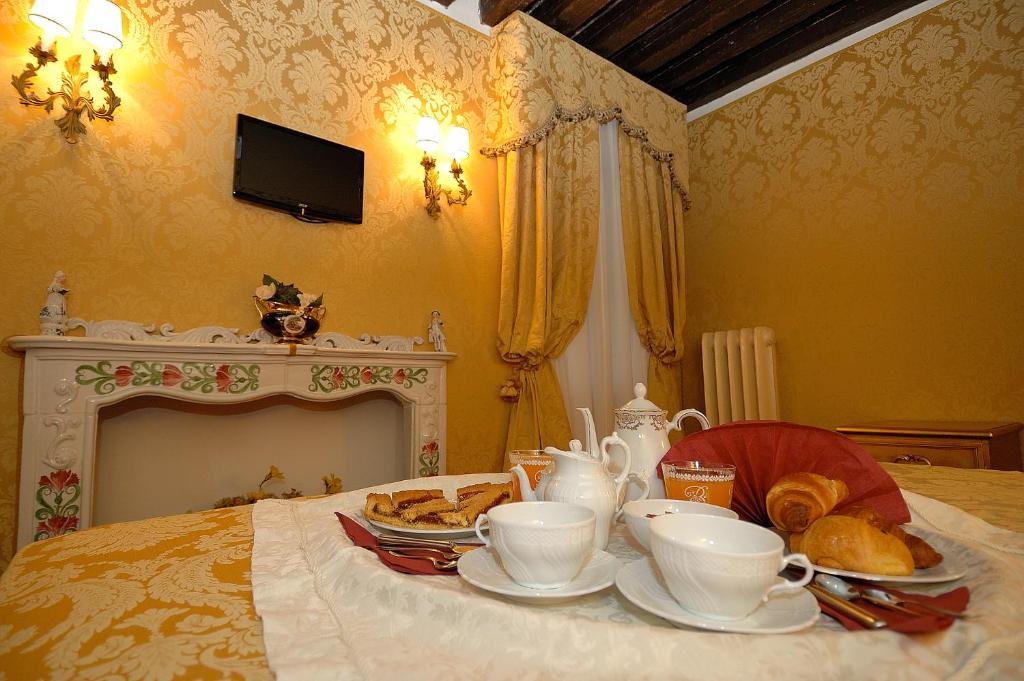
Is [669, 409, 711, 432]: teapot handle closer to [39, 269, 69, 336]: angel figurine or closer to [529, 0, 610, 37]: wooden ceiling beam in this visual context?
[39, 269, 69, 336]: angel figurine

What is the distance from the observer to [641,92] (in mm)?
3586

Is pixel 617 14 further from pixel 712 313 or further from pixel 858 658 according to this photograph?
pixel 858 658

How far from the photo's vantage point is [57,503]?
170 centimetres

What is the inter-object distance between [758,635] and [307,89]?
9.05 ft

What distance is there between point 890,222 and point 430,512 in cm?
322

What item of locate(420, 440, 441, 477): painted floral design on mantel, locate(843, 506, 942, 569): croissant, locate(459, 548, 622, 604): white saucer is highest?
locate(843, 506, 942, 569): croissant

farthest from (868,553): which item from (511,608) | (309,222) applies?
(309,222)

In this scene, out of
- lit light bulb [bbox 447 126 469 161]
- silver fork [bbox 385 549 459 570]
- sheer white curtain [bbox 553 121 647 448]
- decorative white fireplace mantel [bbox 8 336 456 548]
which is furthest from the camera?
sheer white curtain [bbox 553 121 647 448]

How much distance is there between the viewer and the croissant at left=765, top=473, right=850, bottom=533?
0.67 m

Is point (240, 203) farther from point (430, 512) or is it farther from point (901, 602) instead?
point (901, 602)

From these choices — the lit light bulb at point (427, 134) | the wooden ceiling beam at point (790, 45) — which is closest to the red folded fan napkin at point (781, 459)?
the lit light bulb at point (427, 134)

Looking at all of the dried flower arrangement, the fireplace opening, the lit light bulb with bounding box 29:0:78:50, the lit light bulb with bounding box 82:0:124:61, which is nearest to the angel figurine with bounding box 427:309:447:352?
the fireplace opening

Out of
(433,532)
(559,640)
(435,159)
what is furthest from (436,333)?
(559,640)

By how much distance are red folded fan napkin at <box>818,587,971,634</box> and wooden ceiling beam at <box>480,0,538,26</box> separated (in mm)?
3288
